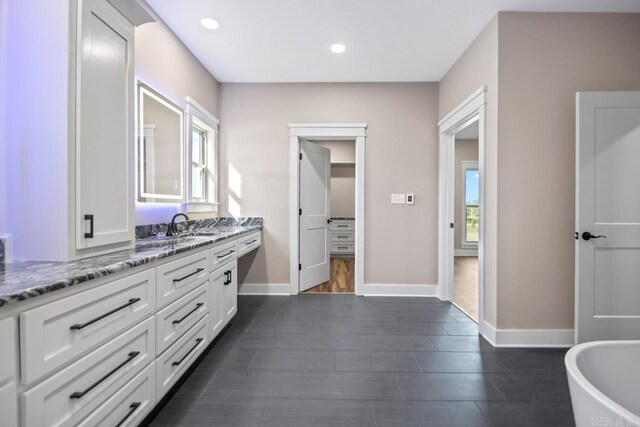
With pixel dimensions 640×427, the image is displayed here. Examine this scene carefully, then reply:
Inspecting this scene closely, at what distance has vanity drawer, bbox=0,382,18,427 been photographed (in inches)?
31.9

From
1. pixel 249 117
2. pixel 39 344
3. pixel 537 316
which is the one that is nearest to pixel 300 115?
pixel 249 117

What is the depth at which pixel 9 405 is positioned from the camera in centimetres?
83

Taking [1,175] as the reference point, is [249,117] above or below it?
above

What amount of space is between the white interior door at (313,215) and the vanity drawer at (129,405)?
2531mm

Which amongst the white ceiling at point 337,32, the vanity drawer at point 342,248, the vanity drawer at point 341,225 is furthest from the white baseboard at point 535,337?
the vanity drawer at point 341,225

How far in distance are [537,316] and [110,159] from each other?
121 inches

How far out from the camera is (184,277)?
1.82m

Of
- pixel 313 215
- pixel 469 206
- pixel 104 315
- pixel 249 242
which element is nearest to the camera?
pixel 104 315

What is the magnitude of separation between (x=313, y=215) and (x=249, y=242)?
3.55 ft

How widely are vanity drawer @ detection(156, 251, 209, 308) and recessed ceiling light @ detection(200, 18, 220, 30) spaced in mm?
1891

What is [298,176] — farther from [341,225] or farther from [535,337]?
[341,225]

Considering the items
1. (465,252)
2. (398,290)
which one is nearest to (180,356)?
(398,290)

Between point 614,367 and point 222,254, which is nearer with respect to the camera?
point 614,367

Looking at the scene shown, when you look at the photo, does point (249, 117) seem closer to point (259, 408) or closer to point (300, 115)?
point (300, 115)
